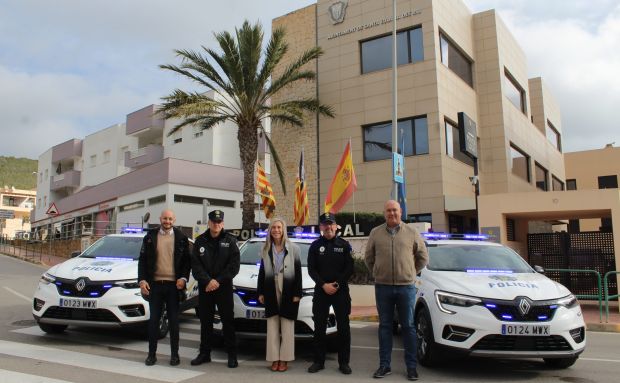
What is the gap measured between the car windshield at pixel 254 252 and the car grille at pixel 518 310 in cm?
309

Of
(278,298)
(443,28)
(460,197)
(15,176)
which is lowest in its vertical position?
(278,298)

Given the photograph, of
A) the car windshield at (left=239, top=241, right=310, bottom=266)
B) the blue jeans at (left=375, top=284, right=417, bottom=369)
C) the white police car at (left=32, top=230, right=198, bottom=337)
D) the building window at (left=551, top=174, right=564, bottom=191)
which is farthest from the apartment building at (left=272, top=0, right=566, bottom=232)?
the white police car at (left=32, top=230, right=198, bottom=337)

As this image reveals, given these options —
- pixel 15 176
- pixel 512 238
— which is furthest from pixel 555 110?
pixel 15 176

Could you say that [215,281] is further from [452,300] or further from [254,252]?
[452,300]

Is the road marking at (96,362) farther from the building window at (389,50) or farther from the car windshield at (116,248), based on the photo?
the building window at (389,50)

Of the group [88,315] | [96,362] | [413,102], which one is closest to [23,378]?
[96,362]

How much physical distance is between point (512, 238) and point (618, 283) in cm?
335

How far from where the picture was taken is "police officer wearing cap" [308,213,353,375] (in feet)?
20.2

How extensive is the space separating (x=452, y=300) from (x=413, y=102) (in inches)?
598

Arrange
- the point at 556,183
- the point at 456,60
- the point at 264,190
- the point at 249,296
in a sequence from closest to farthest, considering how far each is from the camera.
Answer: the point at 249,296, the point at 264,190, the point at 456,60, the point at 556,183

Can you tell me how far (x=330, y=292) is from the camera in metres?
6.13

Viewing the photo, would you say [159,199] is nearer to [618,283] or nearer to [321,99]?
[321,99]

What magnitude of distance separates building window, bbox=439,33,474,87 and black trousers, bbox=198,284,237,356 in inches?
659

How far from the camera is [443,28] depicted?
68.3 ft
